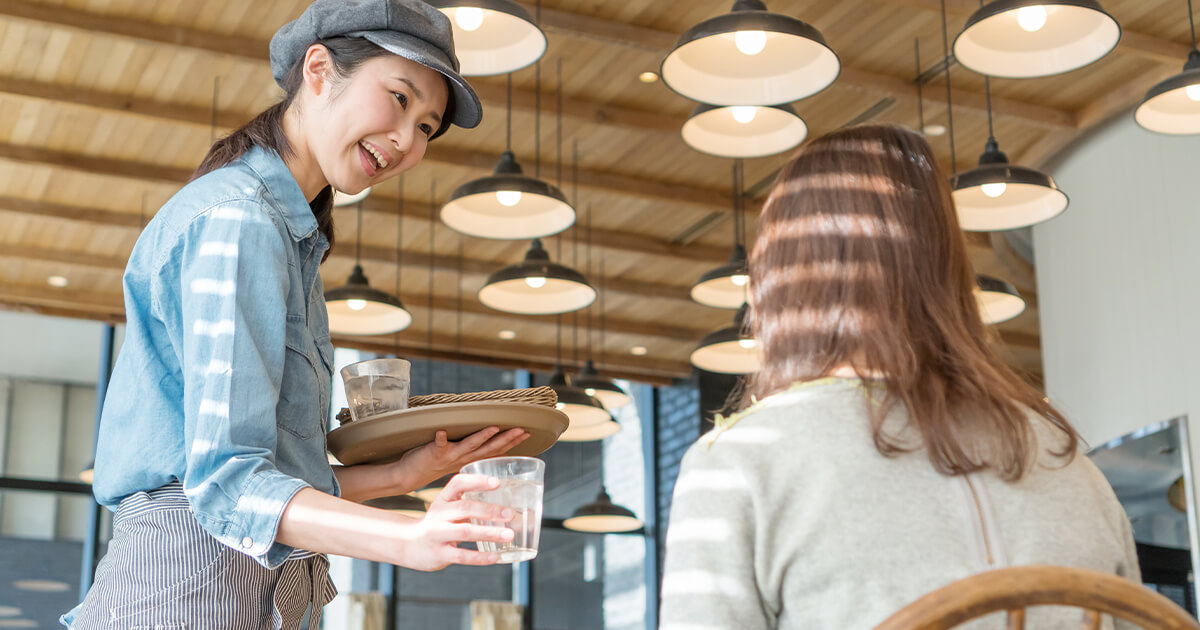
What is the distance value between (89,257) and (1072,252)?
20.4 ft

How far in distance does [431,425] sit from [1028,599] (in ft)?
2.72

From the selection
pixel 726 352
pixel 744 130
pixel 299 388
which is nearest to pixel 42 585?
pixel 726 352

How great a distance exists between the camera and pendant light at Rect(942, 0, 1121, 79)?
4.16m

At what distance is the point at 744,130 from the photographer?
4855 millimetres

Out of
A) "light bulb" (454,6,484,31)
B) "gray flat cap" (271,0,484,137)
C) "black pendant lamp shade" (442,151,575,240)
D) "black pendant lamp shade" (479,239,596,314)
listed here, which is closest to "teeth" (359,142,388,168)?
"gray flat cap" (271,0,484,137)

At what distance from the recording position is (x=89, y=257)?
884cm

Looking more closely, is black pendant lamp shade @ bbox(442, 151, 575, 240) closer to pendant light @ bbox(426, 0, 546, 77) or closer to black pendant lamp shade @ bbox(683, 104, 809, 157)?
black pendant lamp shade @ bbox(683, 104, 809, 157)

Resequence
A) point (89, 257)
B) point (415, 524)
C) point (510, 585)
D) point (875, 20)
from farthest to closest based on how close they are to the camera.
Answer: point (510, 585) → point (89, 257) → point (875, 20) → point (415, 524)

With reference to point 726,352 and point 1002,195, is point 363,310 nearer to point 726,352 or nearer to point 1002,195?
point 726,352

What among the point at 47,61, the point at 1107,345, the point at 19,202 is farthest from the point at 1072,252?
the point at 19,202

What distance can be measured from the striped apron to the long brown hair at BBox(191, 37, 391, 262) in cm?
39

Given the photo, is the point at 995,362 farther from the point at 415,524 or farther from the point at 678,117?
the point at 678,117

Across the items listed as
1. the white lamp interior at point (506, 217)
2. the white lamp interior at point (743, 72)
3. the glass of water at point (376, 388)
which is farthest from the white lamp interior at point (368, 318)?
the glass of water at point (376, 388)

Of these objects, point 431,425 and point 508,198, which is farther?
point 508,198
